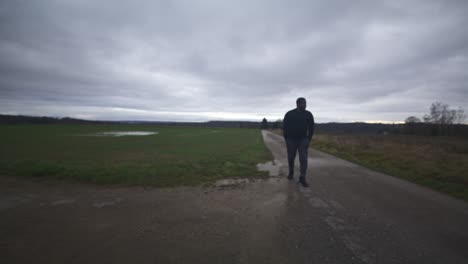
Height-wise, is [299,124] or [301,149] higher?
[299,124]

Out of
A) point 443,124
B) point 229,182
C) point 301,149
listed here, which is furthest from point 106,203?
point 443,124

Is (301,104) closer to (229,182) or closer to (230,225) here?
Result: (229,182)

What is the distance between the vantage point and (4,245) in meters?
2.21

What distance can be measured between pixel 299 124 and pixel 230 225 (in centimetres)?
320

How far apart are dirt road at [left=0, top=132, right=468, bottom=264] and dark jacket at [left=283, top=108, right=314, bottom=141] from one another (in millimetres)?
1450

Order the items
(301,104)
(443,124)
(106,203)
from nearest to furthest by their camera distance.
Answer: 1. (106,203)
2. (301,104)
3. (443,124)

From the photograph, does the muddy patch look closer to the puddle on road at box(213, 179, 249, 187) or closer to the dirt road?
the dirt road

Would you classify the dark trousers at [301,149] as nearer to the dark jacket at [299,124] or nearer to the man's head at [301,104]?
the dark jacket at [299,124]

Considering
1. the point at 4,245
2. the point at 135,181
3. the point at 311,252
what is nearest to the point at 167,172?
the point at 135,181

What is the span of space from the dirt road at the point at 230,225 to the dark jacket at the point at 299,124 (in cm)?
145

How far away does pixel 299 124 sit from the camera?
15.5ft

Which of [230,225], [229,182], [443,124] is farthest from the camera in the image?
[443,124]

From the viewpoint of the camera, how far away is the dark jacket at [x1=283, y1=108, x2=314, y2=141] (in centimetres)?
472

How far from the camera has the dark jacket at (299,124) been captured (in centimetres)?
472
